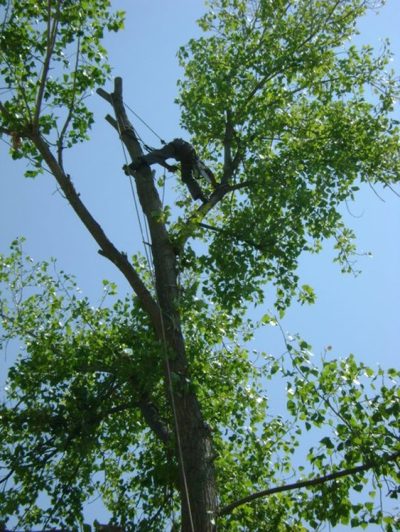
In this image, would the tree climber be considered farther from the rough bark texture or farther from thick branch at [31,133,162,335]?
thick branch at [31,133,162,335]

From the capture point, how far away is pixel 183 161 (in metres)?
9.00

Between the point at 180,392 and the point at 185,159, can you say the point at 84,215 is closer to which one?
the point at 185,159

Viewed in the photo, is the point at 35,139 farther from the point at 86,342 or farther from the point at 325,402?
the point at 325,402

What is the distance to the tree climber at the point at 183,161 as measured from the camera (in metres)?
8.55

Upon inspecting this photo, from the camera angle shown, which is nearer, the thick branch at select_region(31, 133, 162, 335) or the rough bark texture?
the rough bark texture

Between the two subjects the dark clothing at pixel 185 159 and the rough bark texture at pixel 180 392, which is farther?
the dark clothing at pixel 185 159

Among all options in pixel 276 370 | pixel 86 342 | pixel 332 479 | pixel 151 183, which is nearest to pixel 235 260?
pixel 151 183

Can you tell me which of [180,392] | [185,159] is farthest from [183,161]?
[180,392]

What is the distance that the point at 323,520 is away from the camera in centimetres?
606

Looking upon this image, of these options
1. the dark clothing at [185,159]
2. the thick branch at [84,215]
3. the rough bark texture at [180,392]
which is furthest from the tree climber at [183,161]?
the thick branch at [84,215]

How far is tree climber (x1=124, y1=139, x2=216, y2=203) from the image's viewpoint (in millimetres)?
8547

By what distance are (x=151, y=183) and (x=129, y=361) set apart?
2249 mm

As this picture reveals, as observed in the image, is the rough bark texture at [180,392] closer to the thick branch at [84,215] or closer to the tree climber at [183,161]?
the tree climber at [183,161]

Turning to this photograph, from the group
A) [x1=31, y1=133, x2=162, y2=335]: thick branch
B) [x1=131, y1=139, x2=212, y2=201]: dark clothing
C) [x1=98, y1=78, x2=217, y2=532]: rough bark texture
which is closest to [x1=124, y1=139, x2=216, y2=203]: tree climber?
[x1=131, y1=139, x2=212, y2=201]: dark clothing
